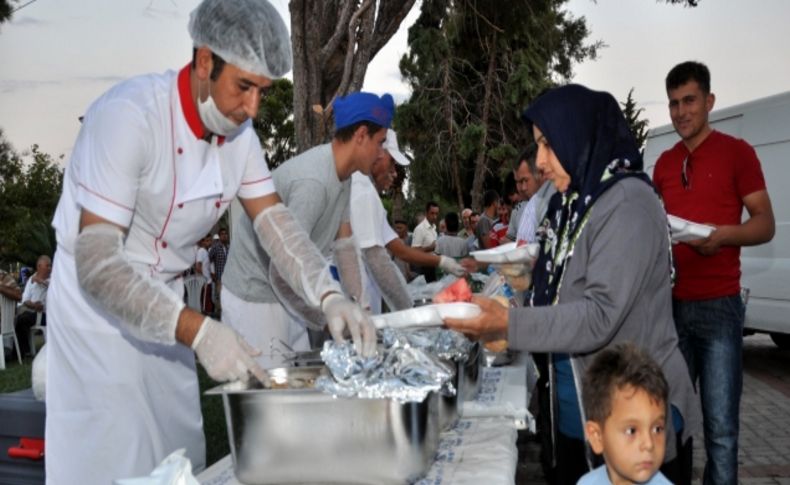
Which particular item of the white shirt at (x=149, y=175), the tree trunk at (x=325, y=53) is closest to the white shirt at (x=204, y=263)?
the tree trunk at (x=325, y=53)

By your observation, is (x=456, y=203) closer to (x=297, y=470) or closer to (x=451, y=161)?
(x=451, y=161)

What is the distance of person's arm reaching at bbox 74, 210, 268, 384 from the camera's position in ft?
5.90

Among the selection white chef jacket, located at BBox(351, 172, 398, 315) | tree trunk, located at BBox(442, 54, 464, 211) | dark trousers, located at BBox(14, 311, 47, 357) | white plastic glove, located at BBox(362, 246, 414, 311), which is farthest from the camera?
tree trunk, located at BBox(442, 54, 464, 211)

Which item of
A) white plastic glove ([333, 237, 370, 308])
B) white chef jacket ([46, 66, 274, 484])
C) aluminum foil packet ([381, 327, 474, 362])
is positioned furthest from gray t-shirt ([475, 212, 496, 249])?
white chef jacket ([46, 66, 274, 484])

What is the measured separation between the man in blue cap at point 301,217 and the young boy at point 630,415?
126cm

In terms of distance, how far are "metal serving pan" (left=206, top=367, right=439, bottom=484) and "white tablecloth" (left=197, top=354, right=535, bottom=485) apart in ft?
0.44

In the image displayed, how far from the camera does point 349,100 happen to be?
3129mm

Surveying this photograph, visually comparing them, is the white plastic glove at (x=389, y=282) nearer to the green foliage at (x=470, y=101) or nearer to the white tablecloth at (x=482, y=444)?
the white tablecloth at (x=482, y=444)

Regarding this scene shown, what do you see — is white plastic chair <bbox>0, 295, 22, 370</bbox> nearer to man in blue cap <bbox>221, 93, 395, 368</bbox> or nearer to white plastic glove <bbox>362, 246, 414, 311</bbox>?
white plastic glove <bbox>362, 246, 414, 311</bbox>

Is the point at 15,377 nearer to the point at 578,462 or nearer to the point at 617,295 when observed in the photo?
the point at 578,462

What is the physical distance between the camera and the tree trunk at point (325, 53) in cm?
684

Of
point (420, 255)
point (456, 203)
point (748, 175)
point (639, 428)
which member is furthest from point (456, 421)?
point (456, 203)

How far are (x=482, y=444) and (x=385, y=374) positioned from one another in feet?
1.59

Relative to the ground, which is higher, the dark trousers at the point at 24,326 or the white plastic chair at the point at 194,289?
the white plastic chair at the point at 194,289
